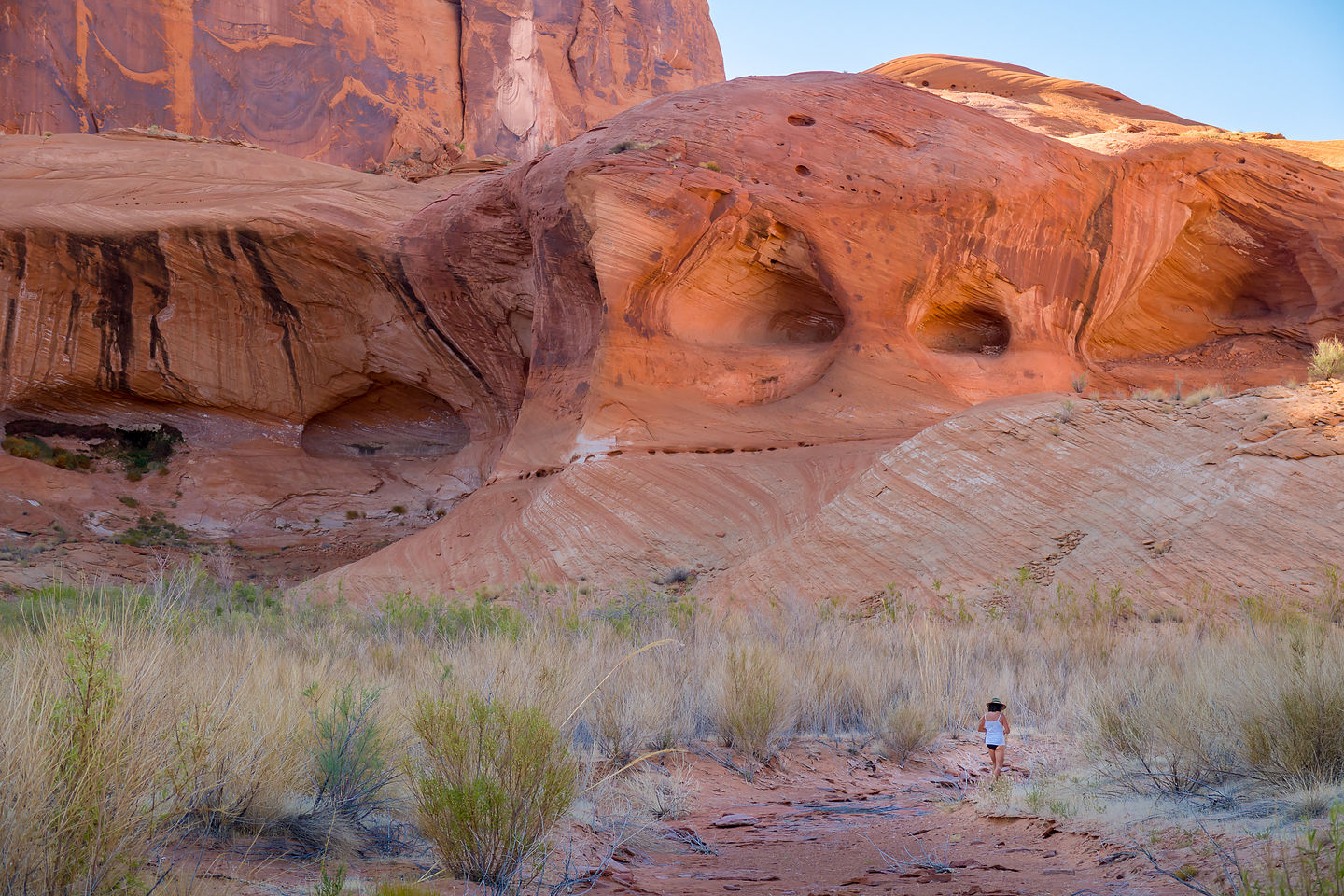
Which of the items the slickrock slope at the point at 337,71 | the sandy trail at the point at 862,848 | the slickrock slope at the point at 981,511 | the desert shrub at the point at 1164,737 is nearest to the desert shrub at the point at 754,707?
the sandy trail at the point at 862,848

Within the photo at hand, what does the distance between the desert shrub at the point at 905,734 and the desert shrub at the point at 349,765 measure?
3.06 metres

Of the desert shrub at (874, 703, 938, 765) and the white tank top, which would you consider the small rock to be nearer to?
the white tank top

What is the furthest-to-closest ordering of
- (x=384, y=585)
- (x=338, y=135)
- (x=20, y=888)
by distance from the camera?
(x=338, y=135) → (x=384, y=585) → (x=20, y=888)

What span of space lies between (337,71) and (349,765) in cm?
4324

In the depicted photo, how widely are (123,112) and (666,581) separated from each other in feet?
119

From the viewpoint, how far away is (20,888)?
2357 millimetres

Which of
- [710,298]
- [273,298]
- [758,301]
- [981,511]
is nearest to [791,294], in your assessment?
[758,301]

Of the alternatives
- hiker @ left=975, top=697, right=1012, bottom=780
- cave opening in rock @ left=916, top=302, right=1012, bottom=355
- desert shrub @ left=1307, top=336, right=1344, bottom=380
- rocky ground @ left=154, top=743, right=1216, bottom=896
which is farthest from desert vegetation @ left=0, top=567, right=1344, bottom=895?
cave opening in rock @ left=916, top=302, right=1012, bottom=355

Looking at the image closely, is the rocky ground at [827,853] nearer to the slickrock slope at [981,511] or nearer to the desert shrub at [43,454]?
the slickrock slope at [981,511]

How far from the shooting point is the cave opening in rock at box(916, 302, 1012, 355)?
16.8 metres

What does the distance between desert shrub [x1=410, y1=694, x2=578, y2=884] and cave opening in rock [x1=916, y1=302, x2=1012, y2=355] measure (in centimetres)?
1414

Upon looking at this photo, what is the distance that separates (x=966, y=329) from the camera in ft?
56.3

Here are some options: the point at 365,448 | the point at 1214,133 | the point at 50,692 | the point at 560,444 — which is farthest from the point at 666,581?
the point at 1214,133

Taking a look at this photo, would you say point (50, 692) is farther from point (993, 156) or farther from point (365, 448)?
point (365, 448)
